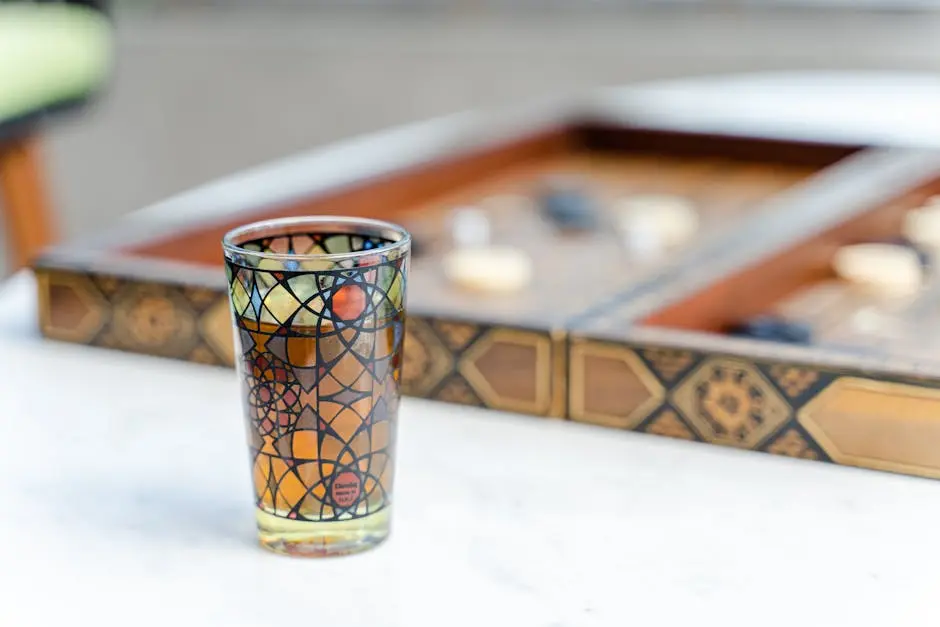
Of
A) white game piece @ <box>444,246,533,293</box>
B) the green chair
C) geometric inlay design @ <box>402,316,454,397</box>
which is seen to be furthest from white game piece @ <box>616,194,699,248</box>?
the green chair

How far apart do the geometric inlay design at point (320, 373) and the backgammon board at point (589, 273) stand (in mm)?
206

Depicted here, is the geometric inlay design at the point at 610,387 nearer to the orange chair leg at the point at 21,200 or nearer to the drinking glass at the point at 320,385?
the drinking glass at the point at 320,385

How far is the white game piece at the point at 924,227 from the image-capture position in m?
1.29

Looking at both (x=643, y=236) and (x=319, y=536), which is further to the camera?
(x=643, y=236)

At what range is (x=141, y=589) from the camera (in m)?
0.63

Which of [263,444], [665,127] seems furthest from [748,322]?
[665,127]

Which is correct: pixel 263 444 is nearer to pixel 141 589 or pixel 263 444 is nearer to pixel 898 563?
pixel 141 589

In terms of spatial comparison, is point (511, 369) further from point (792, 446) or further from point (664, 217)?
point (664, 217)

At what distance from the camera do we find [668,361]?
2.63 ft

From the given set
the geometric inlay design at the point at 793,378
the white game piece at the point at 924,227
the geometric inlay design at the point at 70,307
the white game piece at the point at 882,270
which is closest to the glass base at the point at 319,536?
the geometric inlay design at the point at 793,378

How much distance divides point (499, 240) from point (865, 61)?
1.72 m

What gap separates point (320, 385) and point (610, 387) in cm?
25

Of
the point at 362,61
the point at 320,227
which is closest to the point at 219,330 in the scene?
the point at 320,227

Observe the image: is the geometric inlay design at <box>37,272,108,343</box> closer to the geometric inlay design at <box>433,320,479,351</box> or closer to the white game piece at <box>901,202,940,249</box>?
the geometric inlay design at <box>433,320,479,351</box>
